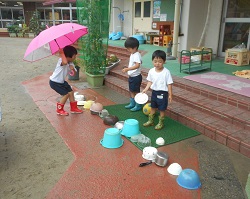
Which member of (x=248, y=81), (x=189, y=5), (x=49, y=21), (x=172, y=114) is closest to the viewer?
(x=172, y=114)

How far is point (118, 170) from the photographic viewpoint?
2.90m

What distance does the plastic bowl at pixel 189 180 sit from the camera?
8.47 feet

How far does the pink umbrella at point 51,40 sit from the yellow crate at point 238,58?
4.28m

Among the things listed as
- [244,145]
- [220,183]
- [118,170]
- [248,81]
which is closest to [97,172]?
[118,170]

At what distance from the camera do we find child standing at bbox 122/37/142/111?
4258 millimetres

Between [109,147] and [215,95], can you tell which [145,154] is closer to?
[109,147]

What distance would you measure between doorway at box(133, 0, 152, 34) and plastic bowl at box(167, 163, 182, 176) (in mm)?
9483

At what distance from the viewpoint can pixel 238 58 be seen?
632cm

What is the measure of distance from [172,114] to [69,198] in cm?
254

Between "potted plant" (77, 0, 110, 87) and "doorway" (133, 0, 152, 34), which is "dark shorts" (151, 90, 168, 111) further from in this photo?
"doorway" (133, 0, 152, 34)

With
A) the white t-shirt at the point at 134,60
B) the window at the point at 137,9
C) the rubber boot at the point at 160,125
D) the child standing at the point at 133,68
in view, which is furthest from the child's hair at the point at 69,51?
the window at the point at 137,9

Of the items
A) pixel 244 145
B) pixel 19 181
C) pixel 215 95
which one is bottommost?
pixel 19 181

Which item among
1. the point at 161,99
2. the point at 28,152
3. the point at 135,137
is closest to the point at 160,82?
the point at 161,99

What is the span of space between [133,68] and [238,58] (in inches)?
143
